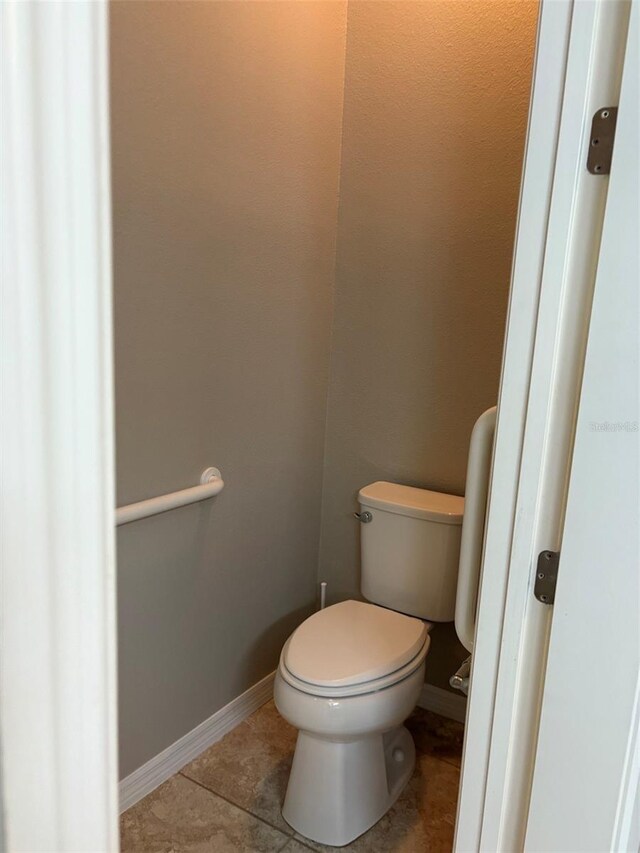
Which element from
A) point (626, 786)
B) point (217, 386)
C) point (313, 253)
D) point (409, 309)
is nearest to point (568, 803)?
point (626, 786)

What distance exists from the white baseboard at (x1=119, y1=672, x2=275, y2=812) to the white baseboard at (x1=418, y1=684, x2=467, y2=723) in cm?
52

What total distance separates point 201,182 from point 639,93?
3.72 ft

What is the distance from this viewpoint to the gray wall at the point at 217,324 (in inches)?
61.2

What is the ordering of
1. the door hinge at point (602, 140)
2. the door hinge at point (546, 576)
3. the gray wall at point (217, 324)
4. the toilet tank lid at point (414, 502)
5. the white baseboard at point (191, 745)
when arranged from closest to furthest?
1. the door hinge at point (602, 140)
2. the door hinge at point (546, 576)
3. the gray wall at point (217, 324)
4. the white baseboard at point (191, 745)
5. the toilet tank lid at point (414, 502)

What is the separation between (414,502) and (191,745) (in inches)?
37.5

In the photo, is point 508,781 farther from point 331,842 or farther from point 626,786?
point 331,842

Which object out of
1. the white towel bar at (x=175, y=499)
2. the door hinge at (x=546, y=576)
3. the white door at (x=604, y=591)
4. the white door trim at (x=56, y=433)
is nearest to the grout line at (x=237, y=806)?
the white towel bar at (x=175, y=499)

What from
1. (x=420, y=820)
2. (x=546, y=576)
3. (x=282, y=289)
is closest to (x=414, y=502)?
(x=282, y=289)

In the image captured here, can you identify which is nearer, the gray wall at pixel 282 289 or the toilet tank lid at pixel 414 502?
the gray wall at pixel 282 289

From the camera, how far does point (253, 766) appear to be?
1.98 m

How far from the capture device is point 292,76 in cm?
192

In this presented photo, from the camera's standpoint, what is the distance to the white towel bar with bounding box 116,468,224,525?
158 centimetres

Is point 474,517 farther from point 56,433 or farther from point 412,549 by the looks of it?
→ point 412,549

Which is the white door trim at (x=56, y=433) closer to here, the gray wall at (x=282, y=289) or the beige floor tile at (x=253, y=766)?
the gray wall at (x=282, y=289)
